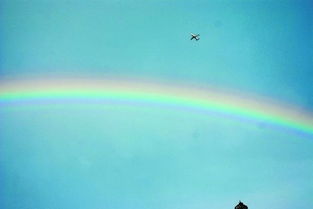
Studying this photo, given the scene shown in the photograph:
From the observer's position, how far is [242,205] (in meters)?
127

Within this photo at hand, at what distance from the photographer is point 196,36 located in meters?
114

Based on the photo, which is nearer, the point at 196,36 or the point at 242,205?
the point at 196,36

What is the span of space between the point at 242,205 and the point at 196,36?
115 feet

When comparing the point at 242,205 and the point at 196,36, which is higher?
the point at 196,36
